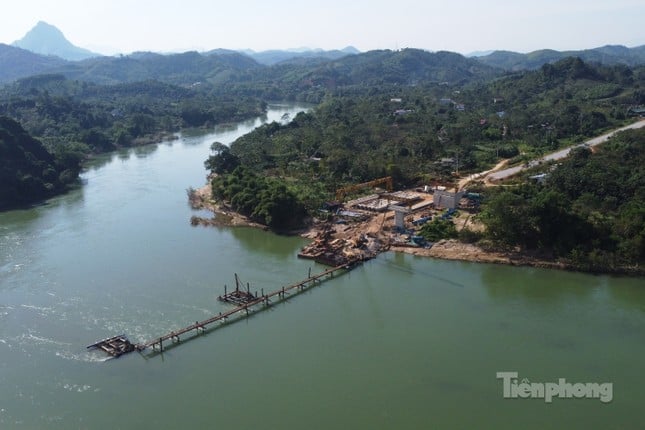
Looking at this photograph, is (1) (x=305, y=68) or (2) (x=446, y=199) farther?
(1) (x=305, y=68)

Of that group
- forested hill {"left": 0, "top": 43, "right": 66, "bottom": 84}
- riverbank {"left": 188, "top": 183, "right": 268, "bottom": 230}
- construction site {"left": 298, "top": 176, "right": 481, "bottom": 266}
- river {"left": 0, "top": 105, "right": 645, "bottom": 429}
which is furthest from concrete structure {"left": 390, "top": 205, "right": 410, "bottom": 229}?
forested hill {"left": 0, "top": 43, "right": 66, "bottom": 84}

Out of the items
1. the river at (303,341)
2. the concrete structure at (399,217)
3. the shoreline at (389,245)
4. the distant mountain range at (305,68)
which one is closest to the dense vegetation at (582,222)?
the shoreline at (389,245)

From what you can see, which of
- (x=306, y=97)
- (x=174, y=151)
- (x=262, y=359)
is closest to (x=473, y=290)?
(x=262, y=359)

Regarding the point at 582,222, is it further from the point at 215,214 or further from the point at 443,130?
the point at 443,130

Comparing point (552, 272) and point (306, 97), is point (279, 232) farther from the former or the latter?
point (306, 97)

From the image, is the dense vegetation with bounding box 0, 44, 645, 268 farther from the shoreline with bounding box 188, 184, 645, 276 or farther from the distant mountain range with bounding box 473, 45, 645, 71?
the distant mountain range with bounding box 473, 45, 645, 71

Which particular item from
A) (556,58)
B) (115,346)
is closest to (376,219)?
(115,346)
